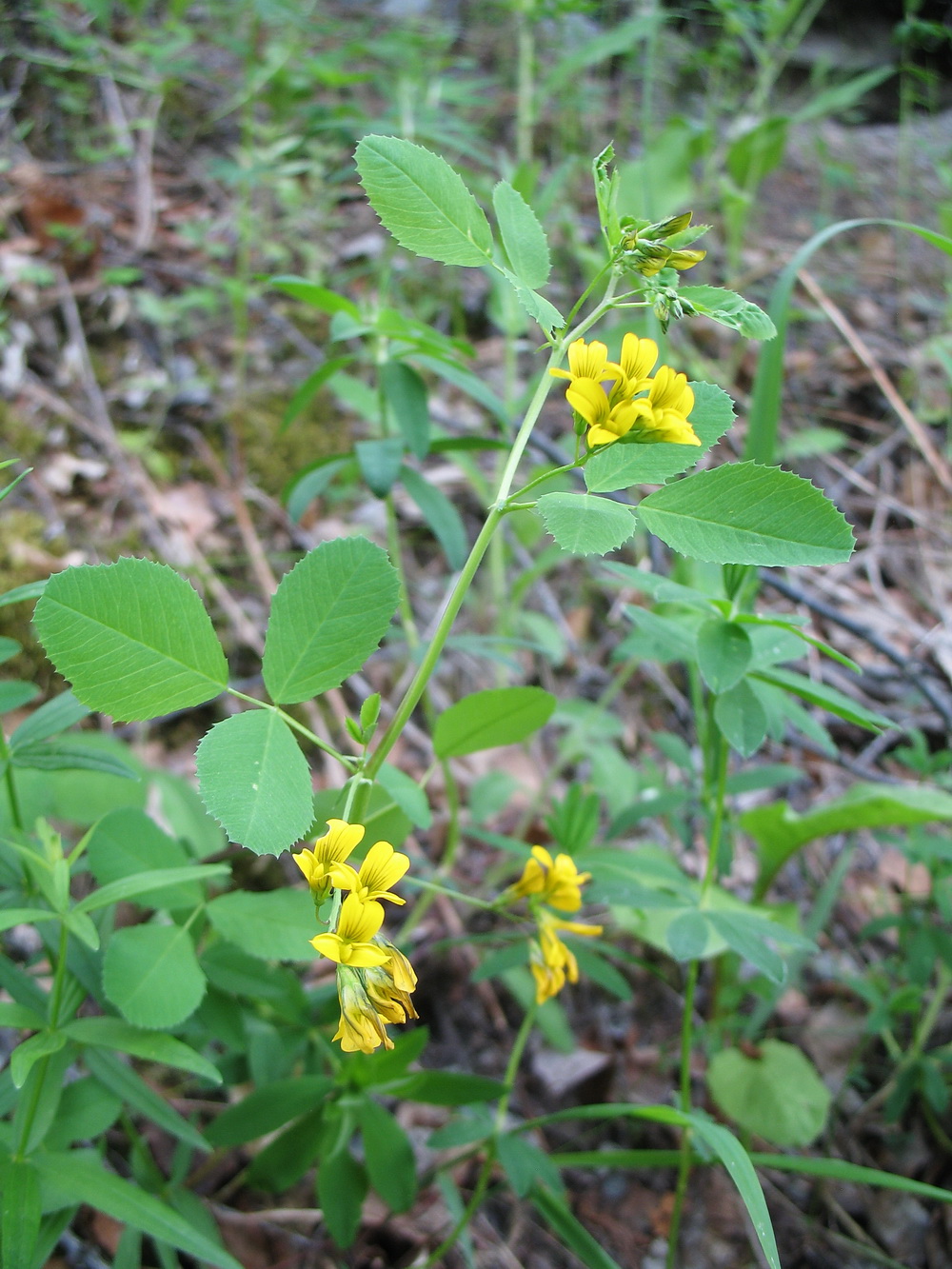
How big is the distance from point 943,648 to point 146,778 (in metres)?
2.13

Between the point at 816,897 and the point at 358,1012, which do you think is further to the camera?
the point at 816,897

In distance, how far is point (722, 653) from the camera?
44.7 inches

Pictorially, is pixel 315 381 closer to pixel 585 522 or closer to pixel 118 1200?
pixel 585 522

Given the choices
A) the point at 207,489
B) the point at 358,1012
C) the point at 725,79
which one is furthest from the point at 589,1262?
the point at 725,79

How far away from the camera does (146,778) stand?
1639mm

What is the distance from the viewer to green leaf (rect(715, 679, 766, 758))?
1.15 meters

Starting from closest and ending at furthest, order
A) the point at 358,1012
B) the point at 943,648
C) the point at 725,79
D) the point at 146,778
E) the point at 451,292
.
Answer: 1. the point at 358,1012
2. the point at 146,778
3. the point at 943,648
4. the point at 451,292
5. the point at 725,79

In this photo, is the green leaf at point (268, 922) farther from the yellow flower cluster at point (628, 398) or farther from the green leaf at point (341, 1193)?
the yellow flower cluster at point (628, 398)

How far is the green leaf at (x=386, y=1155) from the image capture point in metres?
1.21

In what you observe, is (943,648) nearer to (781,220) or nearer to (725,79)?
(781,220)

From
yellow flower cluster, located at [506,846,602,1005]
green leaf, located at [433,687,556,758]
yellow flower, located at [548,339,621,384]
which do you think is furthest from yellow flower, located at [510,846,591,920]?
yellow flower, located at [548,339,621,384]

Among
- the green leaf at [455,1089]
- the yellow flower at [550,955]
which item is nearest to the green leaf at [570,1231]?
the green leaf at [455,1089]

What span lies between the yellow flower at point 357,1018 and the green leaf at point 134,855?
40 cm

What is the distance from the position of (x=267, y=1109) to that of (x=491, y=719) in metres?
0.62
